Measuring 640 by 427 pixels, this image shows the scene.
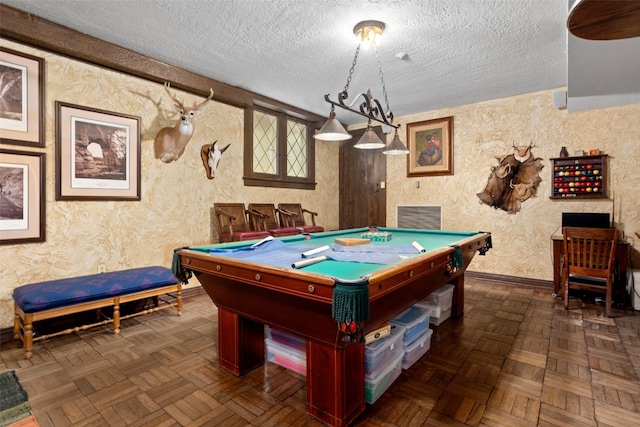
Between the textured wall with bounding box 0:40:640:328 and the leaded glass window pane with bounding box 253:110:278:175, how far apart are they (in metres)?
0.38

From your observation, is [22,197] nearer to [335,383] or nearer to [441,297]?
[335,383]

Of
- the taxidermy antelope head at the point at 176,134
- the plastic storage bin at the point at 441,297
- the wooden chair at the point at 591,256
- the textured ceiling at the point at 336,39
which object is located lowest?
the plastic storage bin at the point at 441,297

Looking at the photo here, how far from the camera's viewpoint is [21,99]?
107 inches

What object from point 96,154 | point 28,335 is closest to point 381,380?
point 28,335

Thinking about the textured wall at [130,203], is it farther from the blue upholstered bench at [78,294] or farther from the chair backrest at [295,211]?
the chair backrest at [295,211]

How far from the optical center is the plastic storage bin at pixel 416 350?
220cm

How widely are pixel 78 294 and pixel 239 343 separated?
1456 millimetres

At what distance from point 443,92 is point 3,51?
15.3 ft

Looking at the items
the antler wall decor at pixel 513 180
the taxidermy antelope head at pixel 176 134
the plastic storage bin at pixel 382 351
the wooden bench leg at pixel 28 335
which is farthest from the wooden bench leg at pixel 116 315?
the antler wall decor at pixel 513 180

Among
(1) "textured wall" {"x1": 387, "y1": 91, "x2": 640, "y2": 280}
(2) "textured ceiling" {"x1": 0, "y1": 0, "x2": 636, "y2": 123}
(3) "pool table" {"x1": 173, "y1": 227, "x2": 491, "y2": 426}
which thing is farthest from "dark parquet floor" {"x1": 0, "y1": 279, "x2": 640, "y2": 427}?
(2) "textured ceiling" {"x1": 0, "y1": 0, "x2": 636, "y2": 123}

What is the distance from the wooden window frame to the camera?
466 centimetres

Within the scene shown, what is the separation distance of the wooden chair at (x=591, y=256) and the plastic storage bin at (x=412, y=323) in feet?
6.66

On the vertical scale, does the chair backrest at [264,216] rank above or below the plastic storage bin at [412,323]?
above

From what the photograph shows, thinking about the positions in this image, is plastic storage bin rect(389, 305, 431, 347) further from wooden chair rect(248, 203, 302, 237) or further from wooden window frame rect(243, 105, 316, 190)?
wooden window frame rect(243, 105, 316, 190)
